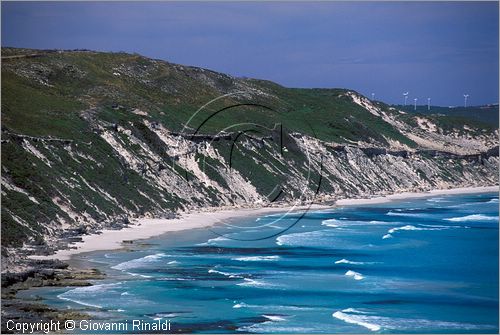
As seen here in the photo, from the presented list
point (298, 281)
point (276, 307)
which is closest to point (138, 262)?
point (298, 281)

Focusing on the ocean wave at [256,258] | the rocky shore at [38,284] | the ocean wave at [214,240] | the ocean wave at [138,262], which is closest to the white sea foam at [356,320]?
the rocky shore at [38,284]

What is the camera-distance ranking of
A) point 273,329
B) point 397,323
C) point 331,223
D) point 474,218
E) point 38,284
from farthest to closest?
point 474,218 < point 331,223 < point 38,284 < point 397,323 < point 273,329

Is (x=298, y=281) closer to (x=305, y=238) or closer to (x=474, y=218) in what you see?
(x=305, y=238)

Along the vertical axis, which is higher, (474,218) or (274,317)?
(474,218)

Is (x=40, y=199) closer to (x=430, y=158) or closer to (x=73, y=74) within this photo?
(x=73, y=74)

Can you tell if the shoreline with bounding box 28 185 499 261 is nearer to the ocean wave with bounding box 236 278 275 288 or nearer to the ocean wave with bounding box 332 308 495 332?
the ocean wave with bounding box 236 278 275 288

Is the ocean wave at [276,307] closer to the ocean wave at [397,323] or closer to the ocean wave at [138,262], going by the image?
the ocean wave at [397,323]
